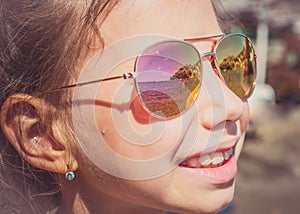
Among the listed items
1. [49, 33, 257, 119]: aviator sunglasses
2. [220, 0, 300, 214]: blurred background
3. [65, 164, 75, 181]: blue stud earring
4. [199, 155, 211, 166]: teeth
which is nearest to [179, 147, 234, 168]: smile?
[199, 155, 211, 166]: teeth

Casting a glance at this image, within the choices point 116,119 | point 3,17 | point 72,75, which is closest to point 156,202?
point 116,119

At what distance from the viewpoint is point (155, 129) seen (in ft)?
3.15

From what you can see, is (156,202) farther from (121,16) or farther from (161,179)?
(121,16)

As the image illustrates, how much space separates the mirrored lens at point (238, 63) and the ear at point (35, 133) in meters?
0.37

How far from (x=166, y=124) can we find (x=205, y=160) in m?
0.13

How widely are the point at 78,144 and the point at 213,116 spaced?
284 millimetres

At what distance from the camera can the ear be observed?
1050mm

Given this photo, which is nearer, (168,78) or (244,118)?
(168,78)

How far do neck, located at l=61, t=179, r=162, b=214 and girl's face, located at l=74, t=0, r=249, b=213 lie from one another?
0.35 ft

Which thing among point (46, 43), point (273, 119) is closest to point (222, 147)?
point (46, 43)

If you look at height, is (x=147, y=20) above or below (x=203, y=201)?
above

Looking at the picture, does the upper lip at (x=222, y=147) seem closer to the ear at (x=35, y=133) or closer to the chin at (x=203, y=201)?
the chin at (x=203, y=201)

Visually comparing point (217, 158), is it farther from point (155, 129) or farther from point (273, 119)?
point (273, 119)

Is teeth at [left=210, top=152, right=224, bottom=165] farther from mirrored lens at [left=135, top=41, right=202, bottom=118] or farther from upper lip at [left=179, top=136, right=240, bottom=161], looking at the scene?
mirrored lens at [left=135, top=41, right=202, bottom=118]
